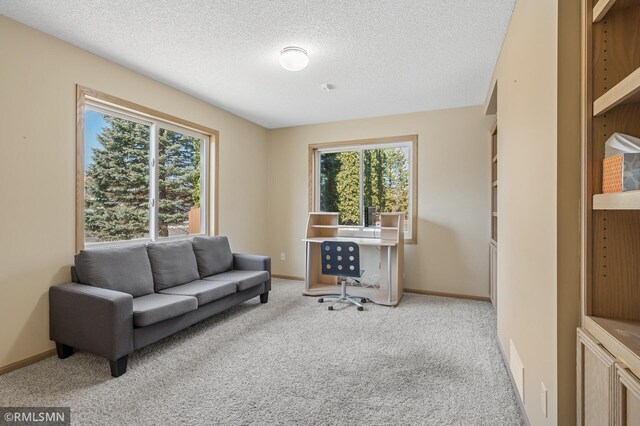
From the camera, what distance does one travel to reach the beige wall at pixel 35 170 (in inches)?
91.1

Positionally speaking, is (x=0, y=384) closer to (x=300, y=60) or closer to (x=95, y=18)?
(x=95, y=18)

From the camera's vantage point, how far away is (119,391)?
6.73 feet

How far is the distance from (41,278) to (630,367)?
3569mm

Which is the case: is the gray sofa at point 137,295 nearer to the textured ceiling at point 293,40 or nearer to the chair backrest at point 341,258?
the chair backrest at point 341,258

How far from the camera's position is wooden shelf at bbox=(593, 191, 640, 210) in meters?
0.90

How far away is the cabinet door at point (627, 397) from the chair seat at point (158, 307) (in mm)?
2678

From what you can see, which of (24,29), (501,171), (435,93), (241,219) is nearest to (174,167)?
(241,219)

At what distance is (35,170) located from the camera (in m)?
2.48

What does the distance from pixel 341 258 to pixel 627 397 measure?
300 cm

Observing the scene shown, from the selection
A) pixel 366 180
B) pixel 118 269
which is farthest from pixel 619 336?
pixel 366 180

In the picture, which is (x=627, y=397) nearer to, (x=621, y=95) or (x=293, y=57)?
(x=621, y=95)

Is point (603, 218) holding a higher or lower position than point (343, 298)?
higher

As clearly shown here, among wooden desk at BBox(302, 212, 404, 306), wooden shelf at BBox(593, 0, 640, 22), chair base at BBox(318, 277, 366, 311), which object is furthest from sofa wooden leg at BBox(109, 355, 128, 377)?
wooden shelf at BBox(593, 0, 640, 22)

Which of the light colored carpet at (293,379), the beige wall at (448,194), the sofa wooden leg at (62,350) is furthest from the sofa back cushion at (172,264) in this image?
the beige wall at (448,194)
